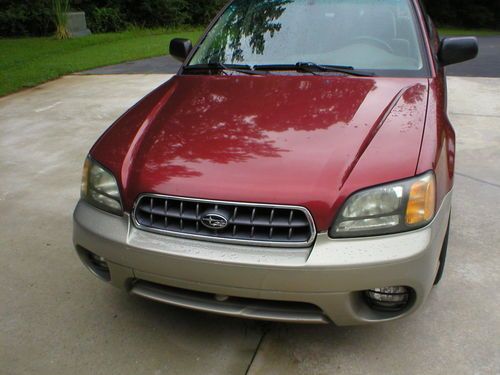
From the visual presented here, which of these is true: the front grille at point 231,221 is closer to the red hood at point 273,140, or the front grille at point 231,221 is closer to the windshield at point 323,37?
the red hood at point 273,140

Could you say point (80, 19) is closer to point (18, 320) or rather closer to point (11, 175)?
point (11, 175)

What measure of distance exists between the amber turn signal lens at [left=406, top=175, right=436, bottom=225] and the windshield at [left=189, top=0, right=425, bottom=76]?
1076mm

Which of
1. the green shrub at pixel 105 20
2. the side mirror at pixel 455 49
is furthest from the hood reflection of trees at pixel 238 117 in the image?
the green shrub at pixel 105 20

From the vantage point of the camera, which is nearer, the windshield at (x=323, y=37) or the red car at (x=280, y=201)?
the red car at (x=280, y=201)

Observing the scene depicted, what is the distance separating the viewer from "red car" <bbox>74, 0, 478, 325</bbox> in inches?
82.1

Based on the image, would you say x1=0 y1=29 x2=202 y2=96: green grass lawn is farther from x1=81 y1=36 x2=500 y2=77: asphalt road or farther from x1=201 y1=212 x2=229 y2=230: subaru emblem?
x1=201 y1=212 x2=229 y2=230: subaru emblem

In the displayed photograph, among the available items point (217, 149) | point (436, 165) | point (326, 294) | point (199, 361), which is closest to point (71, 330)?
point (199, 361)

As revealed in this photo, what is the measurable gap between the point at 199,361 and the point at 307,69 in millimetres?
1755

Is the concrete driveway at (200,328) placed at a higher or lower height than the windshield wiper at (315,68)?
lower

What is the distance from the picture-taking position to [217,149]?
238 centimetres

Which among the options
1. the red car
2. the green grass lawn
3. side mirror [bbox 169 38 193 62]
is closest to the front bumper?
the red car

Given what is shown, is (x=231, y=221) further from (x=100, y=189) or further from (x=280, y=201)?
(x=100, y=189)

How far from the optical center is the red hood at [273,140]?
2.14 meters

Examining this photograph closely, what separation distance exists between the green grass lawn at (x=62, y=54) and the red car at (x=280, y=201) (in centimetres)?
697
